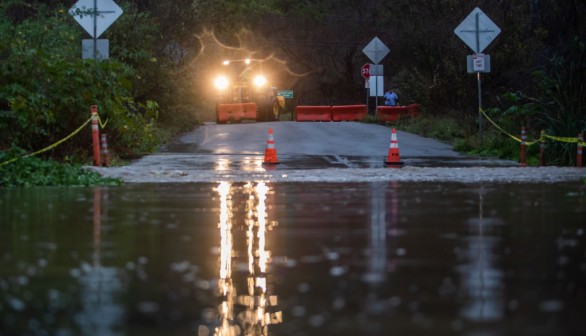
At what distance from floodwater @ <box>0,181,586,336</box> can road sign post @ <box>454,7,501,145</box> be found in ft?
46.7

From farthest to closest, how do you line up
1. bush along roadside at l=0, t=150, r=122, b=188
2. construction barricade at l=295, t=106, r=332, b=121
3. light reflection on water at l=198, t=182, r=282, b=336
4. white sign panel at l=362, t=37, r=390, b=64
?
construction barricade at l=295, t=106, r=332, b=121 → white sign panel at l=362, t=37, r=390, b=64 → bush along roadside at l=0, t=150, r=122, b=188 → light reflection on water at l=198, t=182, r=282, b=336

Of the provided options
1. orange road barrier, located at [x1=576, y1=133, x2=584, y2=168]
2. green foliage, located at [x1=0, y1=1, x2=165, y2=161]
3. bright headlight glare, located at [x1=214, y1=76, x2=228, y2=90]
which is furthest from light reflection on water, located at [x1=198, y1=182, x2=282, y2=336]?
bright headlight glare, located at [x1=214, y1=76, x2=228, y2=90]

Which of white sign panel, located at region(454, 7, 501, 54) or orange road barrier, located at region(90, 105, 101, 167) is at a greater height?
white sign panel, located at region(454, 7, 501, 54)

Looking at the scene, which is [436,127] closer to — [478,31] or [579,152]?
[478,31]

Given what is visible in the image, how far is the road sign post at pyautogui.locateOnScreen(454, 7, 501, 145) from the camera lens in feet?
104

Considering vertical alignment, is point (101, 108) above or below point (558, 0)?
below

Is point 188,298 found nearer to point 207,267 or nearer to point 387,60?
point 207,267

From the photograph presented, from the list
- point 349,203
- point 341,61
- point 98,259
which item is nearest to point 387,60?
point 341,61

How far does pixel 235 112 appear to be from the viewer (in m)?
54.6

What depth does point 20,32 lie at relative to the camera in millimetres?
25078

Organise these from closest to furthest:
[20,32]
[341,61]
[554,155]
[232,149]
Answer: [20,32]
[554,155]
[232,149]
[341,61]

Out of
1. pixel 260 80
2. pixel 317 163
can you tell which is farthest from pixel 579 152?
pixel 260 80

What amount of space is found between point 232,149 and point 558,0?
10208mm

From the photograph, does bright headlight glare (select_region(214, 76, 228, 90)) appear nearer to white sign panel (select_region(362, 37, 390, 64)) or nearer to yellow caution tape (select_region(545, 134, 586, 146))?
white sign panel (select_region(362, 37, 390, 64))
